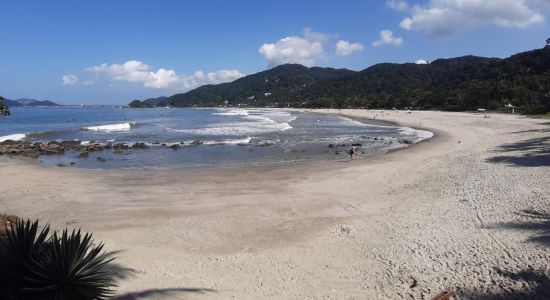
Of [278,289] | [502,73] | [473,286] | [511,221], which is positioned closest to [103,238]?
[278,289]

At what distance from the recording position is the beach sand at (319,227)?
7.07 metres

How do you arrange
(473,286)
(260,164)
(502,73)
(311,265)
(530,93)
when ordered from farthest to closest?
1. (502,73)
2. (530,93)
3. (260,164)
4. (311,265)
5. (473,286)

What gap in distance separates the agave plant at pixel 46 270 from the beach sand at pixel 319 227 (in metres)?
1.51

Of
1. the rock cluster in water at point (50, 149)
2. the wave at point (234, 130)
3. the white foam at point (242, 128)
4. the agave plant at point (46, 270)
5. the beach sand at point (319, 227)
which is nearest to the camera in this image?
the agave plant at point (46, 270)

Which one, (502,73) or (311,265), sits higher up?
(502,73)

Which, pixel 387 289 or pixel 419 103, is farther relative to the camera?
pixel 419 103

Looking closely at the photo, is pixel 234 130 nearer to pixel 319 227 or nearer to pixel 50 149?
pixel 50 149

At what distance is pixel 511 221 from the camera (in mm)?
9562

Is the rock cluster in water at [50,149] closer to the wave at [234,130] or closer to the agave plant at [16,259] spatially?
the wave at [234,130]

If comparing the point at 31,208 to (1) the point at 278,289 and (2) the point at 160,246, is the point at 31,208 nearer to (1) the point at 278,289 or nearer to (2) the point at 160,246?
(2) the point at 160,246

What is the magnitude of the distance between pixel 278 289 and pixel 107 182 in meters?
12.6

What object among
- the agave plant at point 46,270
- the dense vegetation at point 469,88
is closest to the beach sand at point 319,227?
the agave plant at point 46,270

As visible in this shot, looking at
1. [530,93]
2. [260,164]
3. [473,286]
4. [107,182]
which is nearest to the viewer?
[473,286]

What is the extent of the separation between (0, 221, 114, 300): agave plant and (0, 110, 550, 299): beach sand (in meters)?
1.51
